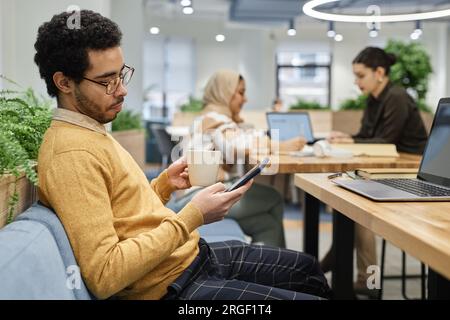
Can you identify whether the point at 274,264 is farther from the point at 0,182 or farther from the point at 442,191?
the point at 0,182

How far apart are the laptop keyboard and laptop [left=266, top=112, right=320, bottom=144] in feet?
5.64

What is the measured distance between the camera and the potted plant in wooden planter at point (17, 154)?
1160 millimetres

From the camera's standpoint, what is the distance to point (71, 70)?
1.30 m

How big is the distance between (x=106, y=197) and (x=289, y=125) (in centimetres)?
236

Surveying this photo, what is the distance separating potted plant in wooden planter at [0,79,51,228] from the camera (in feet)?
3.81

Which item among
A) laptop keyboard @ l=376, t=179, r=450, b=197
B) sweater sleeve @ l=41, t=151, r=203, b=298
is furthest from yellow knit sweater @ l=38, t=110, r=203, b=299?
laptop keyboard @ l=376, t=179, r=450, b=197

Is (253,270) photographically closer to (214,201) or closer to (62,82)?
(214,201)

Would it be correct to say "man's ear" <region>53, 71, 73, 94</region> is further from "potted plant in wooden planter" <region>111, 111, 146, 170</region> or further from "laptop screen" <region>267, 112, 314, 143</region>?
"potted plant in wooden planter" <region>111, 111, 146, 170</region>

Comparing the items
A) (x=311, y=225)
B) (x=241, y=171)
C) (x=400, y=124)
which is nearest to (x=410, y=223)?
(x=311, y=225)

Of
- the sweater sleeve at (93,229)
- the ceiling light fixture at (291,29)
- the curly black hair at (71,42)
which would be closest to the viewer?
the sweater sleeve at (93,229)

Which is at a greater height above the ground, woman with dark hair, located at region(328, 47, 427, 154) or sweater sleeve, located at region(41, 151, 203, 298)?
woman with dark hair, located at region(328, 47, 427, 154)

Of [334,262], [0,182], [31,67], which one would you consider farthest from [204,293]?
[31,67]

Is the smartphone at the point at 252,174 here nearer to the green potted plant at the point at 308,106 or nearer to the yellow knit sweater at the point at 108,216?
the yellow knit sweater at the point at 108,216

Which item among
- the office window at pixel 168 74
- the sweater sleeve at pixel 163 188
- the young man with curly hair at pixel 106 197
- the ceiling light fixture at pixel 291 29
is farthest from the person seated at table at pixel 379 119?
the office window at pixel 168 74
